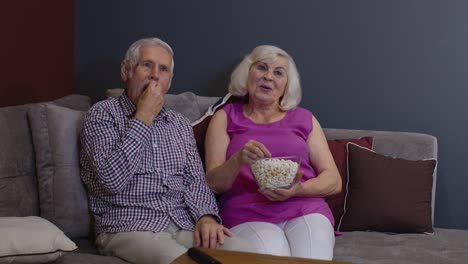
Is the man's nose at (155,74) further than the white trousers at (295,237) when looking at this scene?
Yes

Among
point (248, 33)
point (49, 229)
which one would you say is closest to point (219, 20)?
point (248, 33)

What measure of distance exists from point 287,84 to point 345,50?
21.1 inches

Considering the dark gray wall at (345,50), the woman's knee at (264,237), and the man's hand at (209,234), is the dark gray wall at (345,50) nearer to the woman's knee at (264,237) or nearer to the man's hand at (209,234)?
the woman's knee at (264,237)

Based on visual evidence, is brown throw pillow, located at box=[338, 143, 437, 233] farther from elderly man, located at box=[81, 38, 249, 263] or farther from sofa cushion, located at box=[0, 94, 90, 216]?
sofa cushion, located at box=[0, 94, 90, 216]

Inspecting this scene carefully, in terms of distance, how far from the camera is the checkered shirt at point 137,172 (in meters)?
2.02

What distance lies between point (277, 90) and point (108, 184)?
88 cm

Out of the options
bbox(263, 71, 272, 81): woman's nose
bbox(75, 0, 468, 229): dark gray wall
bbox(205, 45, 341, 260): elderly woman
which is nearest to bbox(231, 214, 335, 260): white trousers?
A: bbox(205, 45, 341, 260): elderly woman

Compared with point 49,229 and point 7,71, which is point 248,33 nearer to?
point 7,71

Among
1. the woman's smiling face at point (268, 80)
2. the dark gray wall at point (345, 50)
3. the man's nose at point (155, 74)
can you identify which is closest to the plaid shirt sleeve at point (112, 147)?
the man's nose at point (155, 74)

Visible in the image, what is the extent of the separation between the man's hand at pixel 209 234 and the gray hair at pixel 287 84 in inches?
27.3

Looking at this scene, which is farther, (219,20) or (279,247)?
(219,20)

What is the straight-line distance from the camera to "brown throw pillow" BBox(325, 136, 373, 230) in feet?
8.47

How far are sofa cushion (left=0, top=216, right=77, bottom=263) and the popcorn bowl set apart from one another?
0.66 m

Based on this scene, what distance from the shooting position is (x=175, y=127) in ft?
7.60
